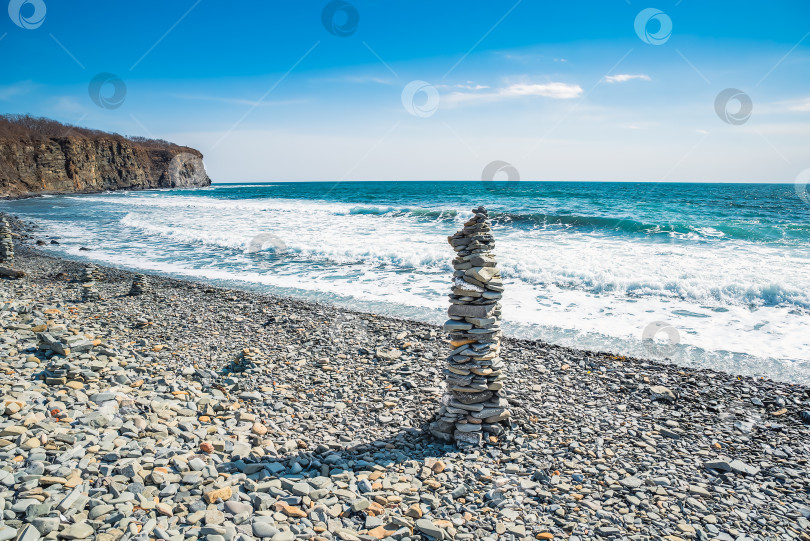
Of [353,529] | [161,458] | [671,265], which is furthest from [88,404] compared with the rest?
[671,265]

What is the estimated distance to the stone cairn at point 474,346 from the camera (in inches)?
227

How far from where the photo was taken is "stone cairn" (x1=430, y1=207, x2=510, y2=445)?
5.77m

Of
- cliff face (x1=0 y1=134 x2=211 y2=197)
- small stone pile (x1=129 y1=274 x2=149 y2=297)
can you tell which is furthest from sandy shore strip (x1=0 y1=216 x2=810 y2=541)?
cliff face (x1=0 y1=134 x2=211 y2=197)

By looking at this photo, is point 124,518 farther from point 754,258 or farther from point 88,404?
point 754,258

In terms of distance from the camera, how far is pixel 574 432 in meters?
6.04

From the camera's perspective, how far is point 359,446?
5621 millimetres

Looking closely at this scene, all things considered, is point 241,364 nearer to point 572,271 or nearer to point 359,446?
point 359,446

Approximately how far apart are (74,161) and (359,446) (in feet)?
352

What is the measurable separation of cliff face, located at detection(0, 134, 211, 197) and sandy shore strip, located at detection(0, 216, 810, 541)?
85160 mm

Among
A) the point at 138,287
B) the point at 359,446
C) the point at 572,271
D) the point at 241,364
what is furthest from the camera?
the point at 572,271

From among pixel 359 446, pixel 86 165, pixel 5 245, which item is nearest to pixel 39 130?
pixel 86 165

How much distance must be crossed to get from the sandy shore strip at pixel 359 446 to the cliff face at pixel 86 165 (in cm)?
8516

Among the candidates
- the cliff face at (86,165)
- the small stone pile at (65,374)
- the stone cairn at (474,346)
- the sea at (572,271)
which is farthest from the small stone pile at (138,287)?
the cliff face at (86,165)

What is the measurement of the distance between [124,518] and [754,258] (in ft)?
75.2
